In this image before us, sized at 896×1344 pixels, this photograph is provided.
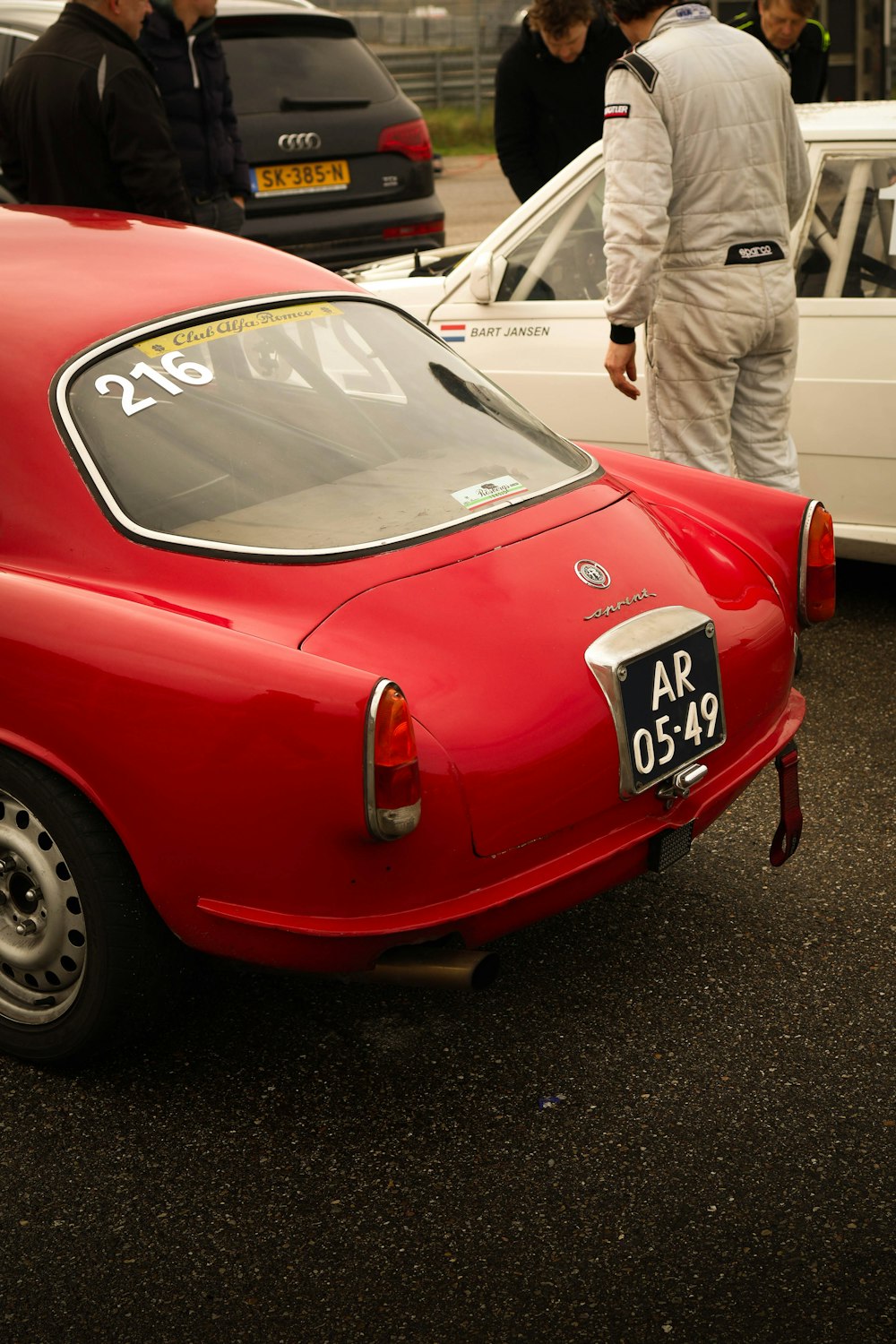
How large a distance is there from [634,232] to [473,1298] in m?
3.03

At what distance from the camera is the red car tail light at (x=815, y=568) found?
346 cm

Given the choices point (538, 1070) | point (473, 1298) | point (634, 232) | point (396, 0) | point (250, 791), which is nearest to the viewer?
point (473, 1298)

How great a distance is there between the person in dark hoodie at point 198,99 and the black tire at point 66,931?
12.7ft

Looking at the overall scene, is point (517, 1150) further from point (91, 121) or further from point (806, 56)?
point (806, 56)

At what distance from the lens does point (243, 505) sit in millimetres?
2977

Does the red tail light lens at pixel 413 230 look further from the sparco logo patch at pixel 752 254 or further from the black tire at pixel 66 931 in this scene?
the black tire at pixel 66 931

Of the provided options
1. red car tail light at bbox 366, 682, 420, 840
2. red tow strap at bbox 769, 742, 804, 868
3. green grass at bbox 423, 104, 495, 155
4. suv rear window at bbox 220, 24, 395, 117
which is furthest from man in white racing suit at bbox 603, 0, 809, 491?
green grass at bbox 423, 104, 495, 155

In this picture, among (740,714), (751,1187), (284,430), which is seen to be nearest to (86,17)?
(284,430)

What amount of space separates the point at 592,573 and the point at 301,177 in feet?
17.4

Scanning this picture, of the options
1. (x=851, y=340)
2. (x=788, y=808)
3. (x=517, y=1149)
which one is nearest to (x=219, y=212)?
(x=851, y=340)

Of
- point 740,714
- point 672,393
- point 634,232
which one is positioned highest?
point 634,232

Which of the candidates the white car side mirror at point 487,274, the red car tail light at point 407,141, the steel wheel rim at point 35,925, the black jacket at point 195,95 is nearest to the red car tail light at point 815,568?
the steel wheel rim at point 35,925

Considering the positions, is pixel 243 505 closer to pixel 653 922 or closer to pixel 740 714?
pixel 740 714

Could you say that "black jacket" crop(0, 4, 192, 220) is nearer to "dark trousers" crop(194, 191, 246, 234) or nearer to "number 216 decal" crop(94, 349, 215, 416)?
"dark trousers" crop(194, 191, 246, 234)
